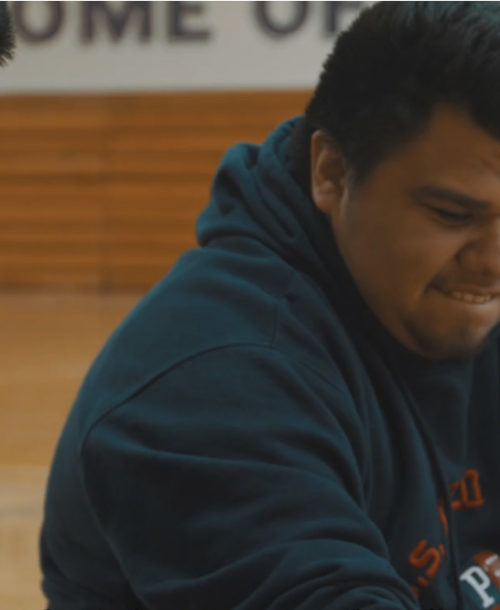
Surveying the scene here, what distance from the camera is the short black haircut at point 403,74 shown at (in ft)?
3.43

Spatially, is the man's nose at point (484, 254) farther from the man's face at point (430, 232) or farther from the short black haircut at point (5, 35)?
the short black haircut at point (5, 35)

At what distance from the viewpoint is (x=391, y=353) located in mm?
1224

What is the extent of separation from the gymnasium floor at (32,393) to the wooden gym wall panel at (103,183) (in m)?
0.17

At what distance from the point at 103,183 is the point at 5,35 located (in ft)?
14.1

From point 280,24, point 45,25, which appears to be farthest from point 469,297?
point 45,25

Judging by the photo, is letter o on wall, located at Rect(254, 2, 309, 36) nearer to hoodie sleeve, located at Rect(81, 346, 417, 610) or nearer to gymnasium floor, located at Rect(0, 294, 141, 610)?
hoodie sleeve, located at Rect(81, 346, 417, 610)

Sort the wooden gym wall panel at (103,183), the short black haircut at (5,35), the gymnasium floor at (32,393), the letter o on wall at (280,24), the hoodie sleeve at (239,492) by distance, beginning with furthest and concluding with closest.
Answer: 1. the wooden gym wall panel at (103,183)
2. the gymnasium floor at (32,393)
3. the letter o on wall at (280,24)
4. the hoodie sleeve at (239,492)
5. the short black haircut at (5,35)

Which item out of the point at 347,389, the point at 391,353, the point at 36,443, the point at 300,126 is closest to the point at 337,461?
the point at 347,389

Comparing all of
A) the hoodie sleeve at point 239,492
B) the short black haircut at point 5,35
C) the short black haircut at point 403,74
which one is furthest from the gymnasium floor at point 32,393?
the short black haircut at point 5,35

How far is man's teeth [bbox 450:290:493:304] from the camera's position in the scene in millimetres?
1124

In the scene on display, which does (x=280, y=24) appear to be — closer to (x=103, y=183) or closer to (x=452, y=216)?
(x=452, y=216)

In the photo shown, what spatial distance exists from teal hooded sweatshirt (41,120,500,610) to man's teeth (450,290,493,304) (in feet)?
0.34

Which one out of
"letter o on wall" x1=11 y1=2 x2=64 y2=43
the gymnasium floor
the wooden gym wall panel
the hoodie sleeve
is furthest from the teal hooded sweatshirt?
the wooden gym wall panel

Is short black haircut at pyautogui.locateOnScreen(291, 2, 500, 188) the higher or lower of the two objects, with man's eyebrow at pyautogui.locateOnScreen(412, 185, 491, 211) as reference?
higher
